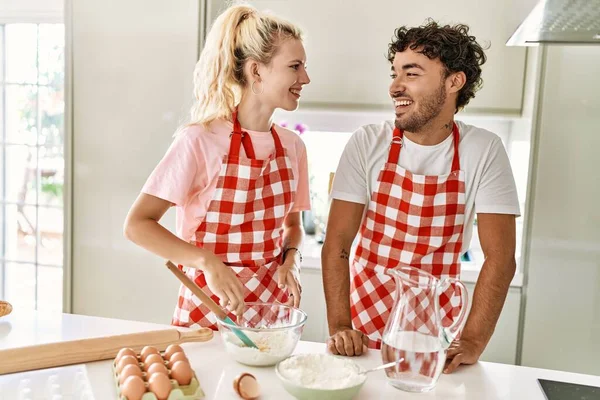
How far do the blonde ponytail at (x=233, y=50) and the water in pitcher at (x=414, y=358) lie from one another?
77cm

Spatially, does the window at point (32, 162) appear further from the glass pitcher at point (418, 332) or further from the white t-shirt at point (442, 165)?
the glass pitcher at point (418, 332)

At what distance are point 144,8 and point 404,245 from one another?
4.79ft

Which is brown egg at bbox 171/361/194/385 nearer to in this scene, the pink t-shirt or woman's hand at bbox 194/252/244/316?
woman's hand at bbox 194/252/244/316

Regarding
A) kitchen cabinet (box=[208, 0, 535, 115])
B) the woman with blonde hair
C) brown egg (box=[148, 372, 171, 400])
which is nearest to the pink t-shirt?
the woman with blonde hair

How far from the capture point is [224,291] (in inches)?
48.3

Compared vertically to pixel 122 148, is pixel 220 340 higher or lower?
lower

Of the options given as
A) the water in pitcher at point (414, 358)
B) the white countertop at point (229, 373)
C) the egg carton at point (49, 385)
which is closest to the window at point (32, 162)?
the white countertop at point (229, 373)

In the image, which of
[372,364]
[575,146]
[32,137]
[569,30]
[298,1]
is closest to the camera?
[372,364]

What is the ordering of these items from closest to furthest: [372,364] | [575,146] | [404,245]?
1. [372,364]
2. [404,245]
3. [575,146]

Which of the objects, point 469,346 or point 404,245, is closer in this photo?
point 469,346

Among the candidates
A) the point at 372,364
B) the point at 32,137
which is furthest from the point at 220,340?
the point at 32,137

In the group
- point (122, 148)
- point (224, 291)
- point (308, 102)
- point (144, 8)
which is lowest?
point (224, 291)

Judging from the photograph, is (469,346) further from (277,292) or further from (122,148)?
(122,148)

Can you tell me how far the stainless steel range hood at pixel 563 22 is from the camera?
1095mm
